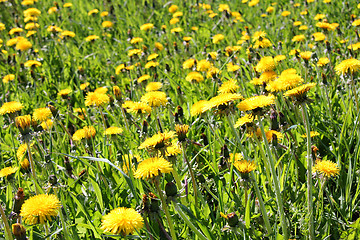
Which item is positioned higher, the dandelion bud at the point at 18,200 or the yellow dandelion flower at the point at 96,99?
the yellow dandelion flower at the point at 96,99

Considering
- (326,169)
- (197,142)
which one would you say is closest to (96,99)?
(197,142)

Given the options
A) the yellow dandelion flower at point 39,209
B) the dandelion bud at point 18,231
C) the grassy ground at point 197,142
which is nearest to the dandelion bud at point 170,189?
the grassy ground at point 197,142

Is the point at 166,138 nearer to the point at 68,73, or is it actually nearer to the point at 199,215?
the point at 199,215

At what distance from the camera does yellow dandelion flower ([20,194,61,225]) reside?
4.77ft

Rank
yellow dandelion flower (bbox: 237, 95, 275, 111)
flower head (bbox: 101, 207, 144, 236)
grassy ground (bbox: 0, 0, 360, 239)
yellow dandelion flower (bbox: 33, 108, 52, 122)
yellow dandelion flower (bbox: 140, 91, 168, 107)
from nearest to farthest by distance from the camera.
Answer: flower head (bbox: 101, 207, 144, 236) < yellow dandelion flower (bbox: 237, 95, 275, 111) < grassy ground (bbox: 0, 0, 360, 239) < yellow dandelion flower (bbox: 140, 91, 168, 107) < yellow dandelion flower (bbox: 33, 108, 52, 122)

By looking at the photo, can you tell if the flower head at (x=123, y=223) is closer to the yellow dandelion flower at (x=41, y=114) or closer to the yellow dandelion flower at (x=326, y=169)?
the yellow dandelion flower at (x=326, y=169)

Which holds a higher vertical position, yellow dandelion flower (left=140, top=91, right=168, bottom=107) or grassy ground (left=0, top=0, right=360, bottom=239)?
yellow dandelion flower (left=140, top=91, right=168, bottom=107)

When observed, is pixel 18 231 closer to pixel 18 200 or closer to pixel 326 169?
pixel 18 200

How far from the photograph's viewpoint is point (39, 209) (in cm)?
146

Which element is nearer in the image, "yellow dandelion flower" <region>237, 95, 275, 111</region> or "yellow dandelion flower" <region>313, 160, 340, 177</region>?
"yellow dandelion flower" <region>237, 95, 275, 111</region>

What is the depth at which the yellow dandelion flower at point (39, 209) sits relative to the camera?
1.45m

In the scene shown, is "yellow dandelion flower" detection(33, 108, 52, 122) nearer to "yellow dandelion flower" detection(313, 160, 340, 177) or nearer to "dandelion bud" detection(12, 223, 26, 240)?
"dandelion bud" detection(12, 223, 26, 240)

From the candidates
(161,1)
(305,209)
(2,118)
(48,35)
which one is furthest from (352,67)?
(161,1)

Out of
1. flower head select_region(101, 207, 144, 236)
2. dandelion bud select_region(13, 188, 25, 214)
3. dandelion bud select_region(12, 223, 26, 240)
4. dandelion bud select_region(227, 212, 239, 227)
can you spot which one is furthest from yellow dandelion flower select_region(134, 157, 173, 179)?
dandelion bud select_region(13, 188, 25, 214)
